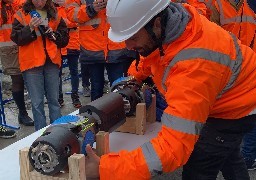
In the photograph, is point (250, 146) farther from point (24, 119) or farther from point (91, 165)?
point (24, 119)

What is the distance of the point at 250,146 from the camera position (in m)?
3.53

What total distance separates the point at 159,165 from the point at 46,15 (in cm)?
261

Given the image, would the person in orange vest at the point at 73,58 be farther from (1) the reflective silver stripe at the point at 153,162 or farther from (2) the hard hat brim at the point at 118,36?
(1) the reflective silver stripe at the point at 153,162

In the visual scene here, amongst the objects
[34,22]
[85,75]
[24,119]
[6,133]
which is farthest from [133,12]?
[85,75]

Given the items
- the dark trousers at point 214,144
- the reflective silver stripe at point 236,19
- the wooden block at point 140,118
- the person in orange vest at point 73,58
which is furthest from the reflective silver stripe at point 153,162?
the person in orange vest at point 73,58

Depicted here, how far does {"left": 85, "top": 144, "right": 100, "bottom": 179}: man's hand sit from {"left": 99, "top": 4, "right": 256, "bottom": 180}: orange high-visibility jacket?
81 millimetres

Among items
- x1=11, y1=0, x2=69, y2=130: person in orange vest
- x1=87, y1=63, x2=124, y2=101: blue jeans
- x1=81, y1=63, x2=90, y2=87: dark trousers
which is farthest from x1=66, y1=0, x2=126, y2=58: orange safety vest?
x1=81, y1=63, x2=90, y2=87: dark trousers

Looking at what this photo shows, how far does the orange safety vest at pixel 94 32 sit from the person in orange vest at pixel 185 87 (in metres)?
2.52

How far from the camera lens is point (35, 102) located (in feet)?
12.8

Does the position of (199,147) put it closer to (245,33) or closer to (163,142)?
(163,142)

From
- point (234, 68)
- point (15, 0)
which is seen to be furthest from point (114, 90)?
point (15, 0)

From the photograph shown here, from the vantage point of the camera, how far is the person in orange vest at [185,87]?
1.64m

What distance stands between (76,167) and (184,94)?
0.56 metres

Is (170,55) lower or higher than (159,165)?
higher
